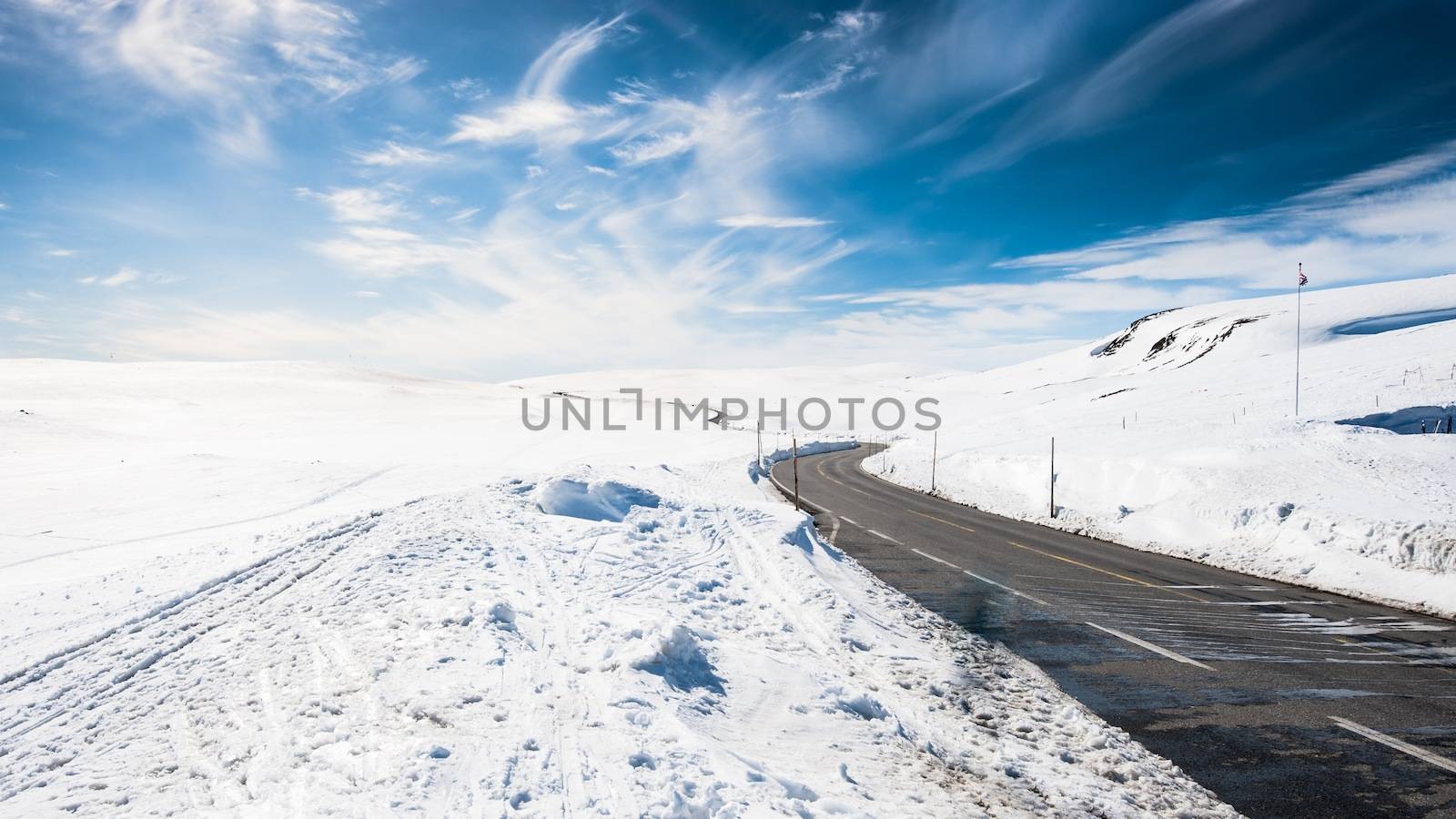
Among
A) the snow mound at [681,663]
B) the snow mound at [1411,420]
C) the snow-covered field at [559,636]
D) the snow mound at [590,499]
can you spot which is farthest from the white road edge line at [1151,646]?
the snow mound at [1411,420]

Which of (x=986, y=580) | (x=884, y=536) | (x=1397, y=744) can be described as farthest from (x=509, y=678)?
(x=884, y=536)

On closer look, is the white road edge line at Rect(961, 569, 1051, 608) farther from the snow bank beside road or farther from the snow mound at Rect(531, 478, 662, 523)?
the snow mound at Rect(531, 478, 662, 523)

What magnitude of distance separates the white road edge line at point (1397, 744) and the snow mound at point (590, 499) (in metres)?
10.7

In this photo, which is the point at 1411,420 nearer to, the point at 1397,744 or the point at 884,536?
the point at 884,536

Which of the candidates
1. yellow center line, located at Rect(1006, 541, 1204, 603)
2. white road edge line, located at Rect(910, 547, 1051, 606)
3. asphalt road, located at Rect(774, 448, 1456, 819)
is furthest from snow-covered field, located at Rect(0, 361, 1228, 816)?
yellow center line, located at Rect(1006, 541, 1204, 603)

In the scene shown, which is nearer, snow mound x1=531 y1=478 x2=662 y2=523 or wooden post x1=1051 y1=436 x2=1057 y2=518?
snow mound x1=531 y1=478 x2=662 y2=523

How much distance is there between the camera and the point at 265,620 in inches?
280

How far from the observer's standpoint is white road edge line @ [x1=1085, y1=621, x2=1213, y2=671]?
8.09m

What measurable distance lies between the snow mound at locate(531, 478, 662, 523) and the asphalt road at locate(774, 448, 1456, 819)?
5243 millimetres

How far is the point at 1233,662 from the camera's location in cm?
806

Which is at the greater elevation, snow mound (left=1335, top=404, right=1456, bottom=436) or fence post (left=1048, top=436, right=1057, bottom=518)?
snow mound (left=1335, top=404, right=1456, bottom=436)

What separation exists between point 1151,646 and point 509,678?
7.96m

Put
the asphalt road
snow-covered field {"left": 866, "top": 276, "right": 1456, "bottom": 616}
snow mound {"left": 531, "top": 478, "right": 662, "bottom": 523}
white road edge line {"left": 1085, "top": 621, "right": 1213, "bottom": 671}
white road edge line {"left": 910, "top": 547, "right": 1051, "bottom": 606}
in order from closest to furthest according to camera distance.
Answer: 1. the asphalt road
2. white road edge line {"left": 1085, "top": 621, "right": 1213, "bottom": 671}
3. white road edge line {"left": 910, "top": 547, "right": 1051, "bottom": 606}
4. snow-covered field {"left": 866, "top": 276, "right": 1456, "bottom": 616}
5. snow mound {"left": 531, "top": 478, "right": 662, "bottom": 523}

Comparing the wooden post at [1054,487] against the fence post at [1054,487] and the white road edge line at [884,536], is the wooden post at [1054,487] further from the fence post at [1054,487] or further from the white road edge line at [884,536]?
the white road edge line at [884,536]
